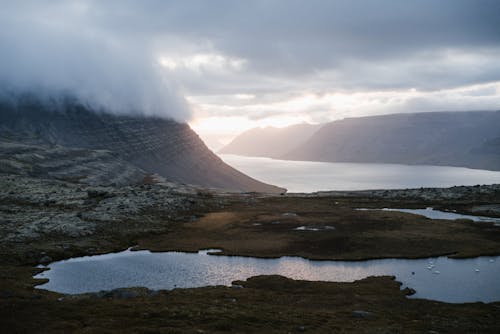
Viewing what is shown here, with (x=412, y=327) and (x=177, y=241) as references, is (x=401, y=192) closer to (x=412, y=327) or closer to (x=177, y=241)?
(x=177, y=241)

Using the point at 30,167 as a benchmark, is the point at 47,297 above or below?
below

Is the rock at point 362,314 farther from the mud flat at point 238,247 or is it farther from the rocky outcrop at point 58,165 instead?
the rocky outcrop at point 58,165

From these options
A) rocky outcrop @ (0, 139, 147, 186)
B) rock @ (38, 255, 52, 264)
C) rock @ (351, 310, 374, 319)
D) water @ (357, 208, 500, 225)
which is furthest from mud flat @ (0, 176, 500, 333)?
rocky outcrop @ (0, 139, 147, 186)

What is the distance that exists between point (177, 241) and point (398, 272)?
38.2 m

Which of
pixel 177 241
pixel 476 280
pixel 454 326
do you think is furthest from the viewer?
pixel 177 241

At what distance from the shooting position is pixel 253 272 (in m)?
57.8

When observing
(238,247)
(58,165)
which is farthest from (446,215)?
(58,165)

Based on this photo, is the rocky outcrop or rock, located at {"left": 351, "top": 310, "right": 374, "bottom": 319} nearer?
rock, located at {"left": 351, "top": 310, "right": 374, "bottom": 319}

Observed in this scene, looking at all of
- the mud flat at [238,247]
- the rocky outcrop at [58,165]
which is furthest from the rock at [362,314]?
the rocky outcrop at [58,165]

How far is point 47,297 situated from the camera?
43125 mm

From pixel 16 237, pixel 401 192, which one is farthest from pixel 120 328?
pixel 401 192

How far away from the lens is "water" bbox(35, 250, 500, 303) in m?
49.6

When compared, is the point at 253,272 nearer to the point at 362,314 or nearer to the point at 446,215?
the point at 362,314

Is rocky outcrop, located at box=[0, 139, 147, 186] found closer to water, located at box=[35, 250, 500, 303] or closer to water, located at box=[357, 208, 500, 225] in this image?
water, located at box=[35, 250, 500, 303]
